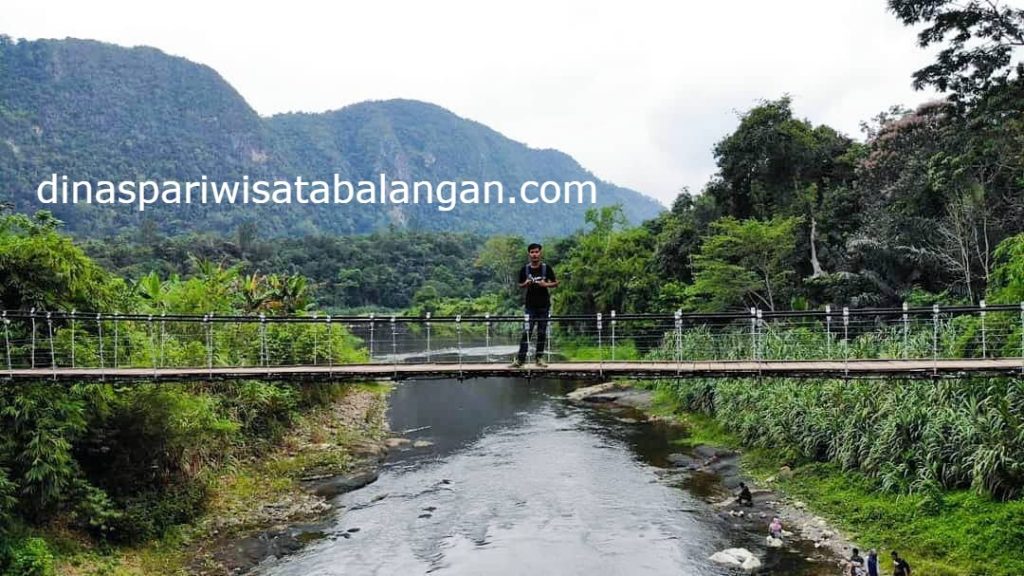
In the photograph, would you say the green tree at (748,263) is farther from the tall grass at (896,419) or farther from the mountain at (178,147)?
the mountain at (178,147)

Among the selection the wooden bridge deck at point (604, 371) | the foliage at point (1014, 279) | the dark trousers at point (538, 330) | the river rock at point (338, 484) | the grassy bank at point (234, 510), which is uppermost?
the foliage at point (1014, 279)

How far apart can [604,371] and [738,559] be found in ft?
16.3

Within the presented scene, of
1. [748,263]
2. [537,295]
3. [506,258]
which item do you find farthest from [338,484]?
[506,258]

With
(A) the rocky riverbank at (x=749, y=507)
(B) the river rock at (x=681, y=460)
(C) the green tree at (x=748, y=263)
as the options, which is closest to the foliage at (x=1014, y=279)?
(A) the rocky riverbank at (x=749, y=507)

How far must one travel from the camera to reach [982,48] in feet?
63.3

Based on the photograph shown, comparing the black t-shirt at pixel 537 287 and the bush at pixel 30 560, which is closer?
the black t-shirt at pixel 537 287

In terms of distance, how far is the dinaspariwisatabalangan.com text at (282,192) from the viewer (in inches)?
3944

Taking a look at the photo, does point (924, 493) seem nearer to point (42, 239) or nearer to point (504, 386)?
point (42, 239)

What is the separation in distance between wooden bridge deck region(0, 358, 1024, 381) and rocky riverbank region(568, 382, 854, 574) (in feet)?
14.1

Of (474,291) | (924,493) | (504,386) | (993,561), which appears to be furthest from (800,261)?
(474,291)

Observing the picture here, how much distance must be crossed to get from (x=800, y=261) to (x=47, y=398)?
2504 centimetres

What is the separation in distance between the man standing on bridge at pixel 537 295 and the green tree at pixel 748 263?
18.1 meters

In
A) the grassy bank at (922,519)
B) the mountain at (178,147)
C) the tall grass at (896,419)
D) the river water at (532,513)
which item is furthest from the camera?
the mountain at (178,147)

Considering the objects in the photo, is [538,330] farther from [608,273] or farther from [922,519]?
[608,273]
